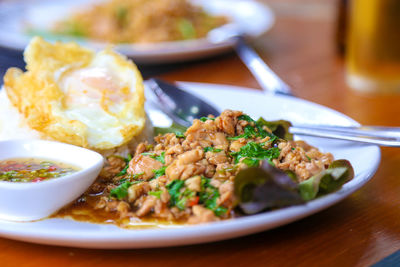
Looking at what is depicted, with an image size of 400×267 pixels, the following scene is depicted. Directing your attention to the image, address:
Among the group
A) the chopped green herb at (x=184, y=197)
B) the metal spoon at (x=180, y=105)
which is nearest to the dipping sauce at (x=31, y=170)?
the chopped green herb at (x=184, y=197)

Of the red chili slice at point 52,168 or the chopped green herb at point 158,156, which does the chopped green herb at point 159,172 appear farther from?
the red chili slice at point 52,168

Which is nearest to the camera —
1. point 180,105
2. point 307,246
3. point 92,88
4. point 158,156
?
point 307,246

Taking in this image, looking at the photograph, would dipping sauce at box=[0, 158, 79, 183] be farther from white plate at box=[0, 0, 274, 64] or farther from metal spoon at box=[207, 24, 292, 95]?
white plate at box=[0, 0, 274, 64]

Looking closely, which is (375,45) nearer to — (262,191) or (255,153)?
(255,153)

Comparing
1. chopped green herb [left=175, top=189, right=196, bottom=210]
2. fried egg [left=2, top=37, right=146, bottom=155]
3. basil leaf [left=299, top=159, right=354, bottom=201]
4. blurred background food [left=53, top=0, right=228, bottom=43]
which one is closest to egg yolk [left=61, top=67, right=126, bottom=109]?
fried egg [left=2, top=37, right=146, bottom=155]

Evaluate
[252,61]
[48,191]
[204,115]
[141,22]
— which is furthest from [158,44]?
[48,191]

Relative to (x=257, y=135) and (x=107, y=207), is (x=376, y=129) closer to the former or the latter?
(x=257, y=135)
